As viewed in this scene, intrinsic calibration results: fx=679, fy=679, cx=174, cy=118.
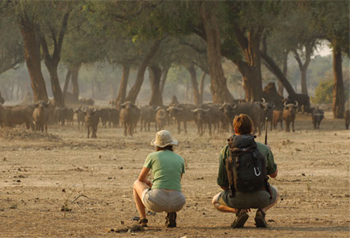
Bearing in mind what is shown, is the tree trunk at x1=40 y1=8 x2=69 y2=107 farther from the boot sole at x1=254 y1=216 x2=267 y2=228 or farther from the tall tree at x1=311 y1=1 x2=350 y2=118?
the boot sole at x1=254 y1=216 x2=267 y2=228

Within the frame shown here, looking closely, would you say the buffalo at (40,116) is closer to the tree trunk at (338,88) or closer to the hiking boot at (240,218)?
the tree trunk at (338,88)

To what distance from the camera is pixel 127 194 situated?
11.7m

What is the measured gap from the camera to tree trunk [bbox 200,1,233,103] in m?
35.4

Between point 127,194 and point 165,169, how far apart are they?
3622mm

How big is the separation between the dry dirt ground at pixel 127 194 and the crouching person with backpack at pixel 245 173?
0.30 m

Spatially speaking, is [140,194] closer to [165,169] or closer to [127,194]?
[165,169]

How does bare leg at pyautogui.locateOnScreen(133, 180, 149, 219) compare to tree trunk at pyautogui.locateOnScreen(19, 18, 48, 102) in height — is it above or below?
below

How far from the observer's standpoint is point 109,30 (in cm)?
4009

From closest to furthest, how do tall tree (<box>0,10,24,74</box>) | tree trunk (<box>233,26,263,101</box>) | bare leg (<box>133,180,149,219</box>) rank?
1. bare leg (<box>133,180,149,219</box>)
2. tree trunk (<box>233,26,263,101</box>)
3. tall tree (<box>0,10,24,74</box>)

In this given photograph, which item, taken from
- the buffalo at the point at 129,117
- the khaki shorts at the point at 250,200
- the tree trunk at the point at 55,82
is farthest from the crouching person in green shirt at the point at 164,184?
the tree trunk at the point at 55,82

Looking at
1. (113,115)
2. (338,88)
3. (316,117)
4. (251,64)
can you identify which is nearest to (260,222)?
(316,117)

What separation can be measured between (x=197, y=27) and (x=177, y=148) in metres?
17.2

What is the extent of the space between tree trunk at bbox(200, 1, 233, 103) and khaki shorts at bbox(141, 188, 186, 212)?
27.6 m

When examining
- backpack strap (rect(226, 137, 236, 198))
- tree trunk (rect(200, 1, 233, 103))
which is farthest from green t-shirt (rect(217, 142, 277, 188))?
tree trunk (rect(200, 1, 233, 103))
